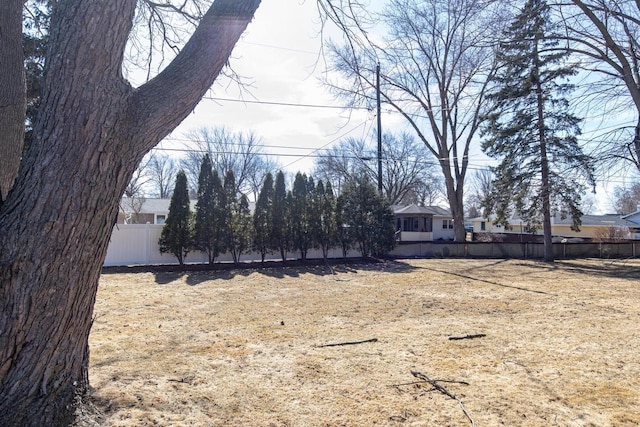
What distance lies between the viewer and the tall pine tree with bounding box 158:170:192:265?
11.9 m

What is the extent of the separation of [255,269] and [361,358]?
839 centimetres

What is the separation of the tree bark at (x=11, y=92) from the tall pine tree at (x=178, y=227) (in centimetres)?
1018

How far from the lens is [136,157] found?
202 centimetres

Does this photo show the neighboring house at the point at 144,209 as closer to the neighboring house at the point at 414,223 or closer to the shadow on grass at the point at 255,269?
the shadow on grass at the point at 255,269

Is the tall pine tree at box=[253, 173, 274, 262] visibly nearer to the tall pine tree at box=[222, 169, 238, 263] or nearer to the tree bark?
the tall pine tree at box=[222, 169, 238, 263]

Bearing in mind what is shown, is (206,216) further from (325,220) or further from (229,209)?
(325,220)

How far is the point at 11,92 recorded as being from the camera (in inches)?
81.3

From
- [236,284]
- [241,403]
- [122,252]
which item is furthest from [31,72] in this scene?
[241,403]

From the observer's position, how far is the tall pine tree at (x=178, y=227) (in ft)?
39.1

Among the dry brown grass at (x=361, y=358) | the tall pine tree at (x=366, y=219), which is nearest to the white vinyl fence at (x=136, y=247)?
Answer: the dry brown grass at (x=361, y=358)

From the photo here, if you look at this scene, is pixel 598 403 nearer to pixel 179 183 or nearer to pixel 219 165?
pixel 179 183

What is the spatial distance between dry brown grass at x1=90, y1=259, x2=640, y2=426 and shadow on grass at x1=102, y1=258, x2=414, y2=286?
2.41 meters

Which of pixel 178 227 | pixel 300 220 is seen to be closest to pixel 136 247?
pixel 178 227

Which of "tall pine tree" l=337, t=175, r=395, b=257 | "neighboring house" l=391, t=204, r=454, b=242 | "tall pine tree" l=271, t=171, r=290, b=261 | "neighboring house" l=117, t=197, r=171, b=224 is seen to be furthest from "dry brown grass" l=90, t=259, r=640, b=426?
"neighboring house" l=391, t=204, r=454, b=242
